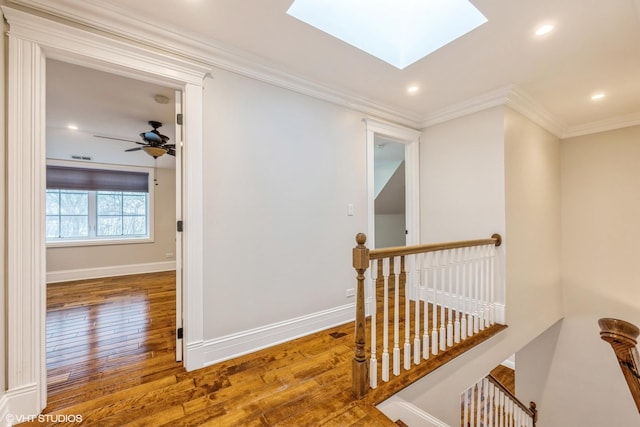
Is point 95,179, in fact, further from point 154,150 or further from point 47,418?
point 47,418

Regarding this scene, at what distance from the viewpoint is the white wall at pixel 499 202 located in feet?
8.84

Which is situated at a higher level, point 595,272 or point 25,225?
point 25,225

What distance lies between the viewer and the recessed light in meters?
1.78

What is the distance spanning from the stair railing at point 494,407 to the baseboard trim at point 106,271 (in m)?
5.67

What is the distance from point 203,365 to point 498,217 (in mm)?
3005

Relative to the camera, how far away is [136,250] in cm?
530

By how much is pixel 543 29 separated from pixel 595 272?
357 cm

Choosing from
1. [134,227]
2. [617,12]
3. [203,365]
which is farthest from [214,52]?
[134,227]

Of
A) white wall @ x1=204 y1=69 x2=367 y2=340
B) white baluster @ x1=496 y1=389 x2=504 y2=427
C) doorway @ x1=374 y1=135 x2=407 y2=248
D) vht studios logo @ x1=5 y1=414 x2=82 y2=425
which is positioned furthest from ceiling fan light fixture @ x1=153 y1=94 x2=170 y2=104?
white baluster @ x1=496 y1=389 x2=504 y2=427

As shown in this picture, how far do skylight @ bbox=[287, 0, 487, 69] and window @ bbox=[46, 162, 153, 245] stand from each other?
5.09 meters

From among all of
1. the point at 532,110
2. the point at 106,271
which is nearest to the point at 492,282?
the point at 532,110

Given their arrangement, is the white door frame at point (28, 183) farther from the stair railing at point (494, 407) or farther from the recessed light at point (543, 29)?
the stair railing at point (494, 407)

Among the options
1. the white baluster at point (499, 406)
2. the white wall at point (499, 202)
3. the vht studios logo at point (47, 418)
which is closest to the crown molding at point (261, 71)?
the white wall at point (499, 202)

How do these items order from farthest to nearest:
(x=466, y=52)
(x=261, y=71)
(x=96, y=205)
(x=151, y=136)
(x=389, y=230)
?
(x=389, y=230), (x=96, y=205), (x=151, y=136), (x=261, y=71), (x=466, y=52)
